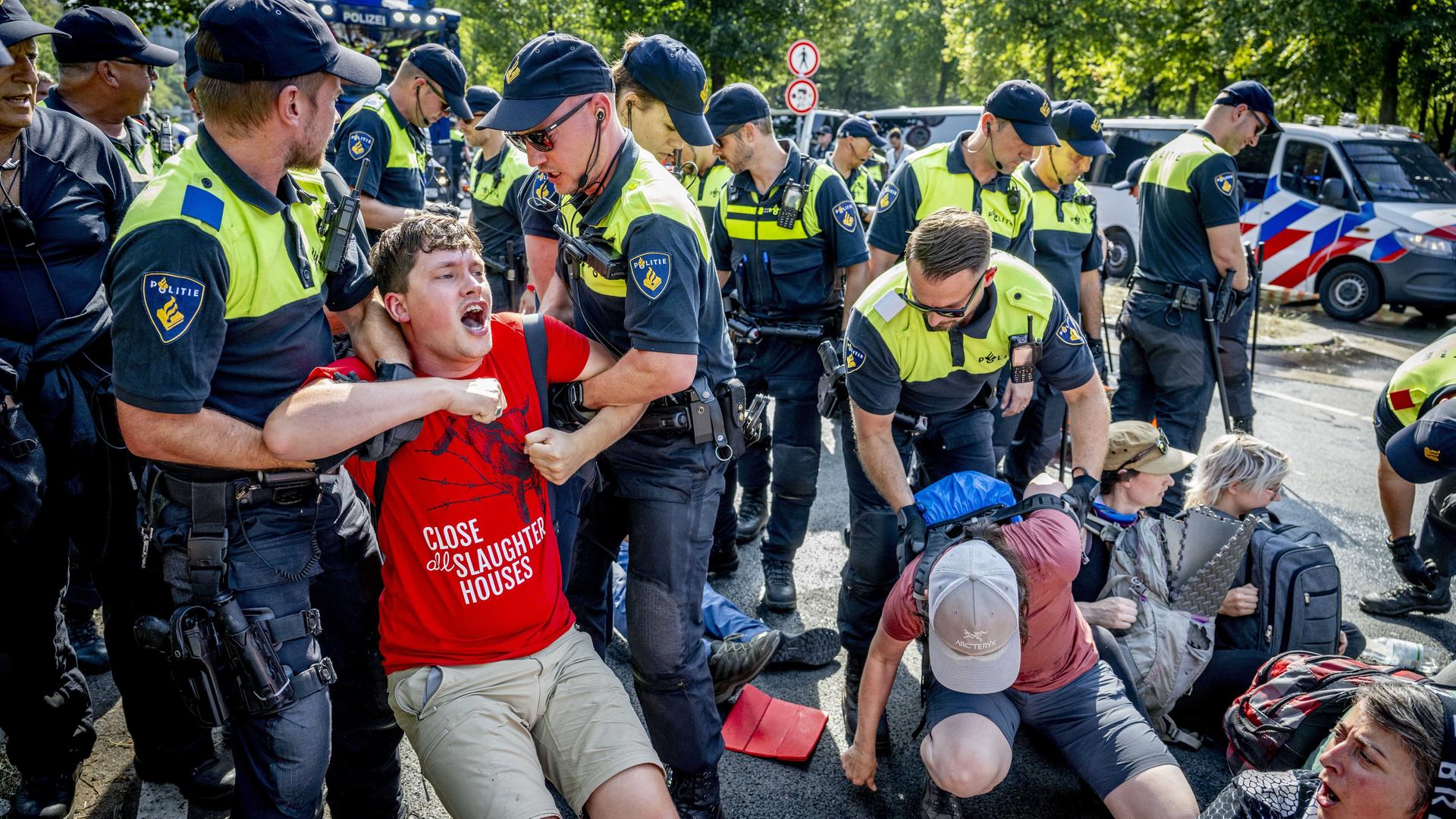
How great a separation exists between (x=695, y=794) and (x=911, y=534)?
970mm

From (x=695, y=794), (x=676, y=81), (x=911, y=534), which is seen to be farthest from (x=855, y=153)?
(x=695, y=794)

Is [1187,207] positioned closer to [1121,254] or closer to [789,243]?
[789,243]

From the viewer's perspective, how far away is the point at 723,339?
9.07 ft

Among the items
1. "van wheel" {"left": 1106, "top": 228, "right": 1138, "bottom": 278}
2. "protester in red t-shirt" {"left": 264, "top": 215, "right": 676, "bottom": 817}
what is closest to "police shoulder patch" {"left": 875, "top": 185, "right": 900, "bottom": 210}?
"protester in red t-shirt" {"left": 264, "top": 215, "right": 676, "bottom": 817}

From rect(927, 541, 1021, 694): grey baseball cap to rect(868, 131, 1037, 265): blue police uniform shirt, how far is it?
215 cm

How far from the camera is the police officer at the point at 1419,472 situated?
3420mm

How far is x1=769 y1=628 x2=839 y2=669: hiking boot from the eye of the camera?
11.9 feet

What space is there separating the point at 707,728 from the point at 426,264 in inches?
55.3

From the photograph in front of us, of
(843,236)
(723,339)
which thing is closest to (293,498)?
(723,339)

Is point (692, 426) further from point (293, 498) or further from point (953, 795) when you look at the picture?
point (953, 795)

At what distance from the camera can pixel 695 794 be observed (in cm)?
263

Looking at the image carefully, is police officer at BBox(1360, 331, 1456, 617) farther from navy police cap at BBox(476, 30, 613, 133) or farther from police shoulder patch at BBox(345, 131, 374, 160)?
Answer: police shoulder patch at BBox(345, 131, 374, 160)

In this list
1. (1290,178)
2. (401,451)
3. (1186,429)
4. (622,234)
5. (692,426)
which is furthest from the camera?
(1290,178)

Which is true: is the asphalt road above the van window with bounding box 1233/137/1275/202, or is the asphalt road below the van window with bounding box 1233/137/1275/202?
below
